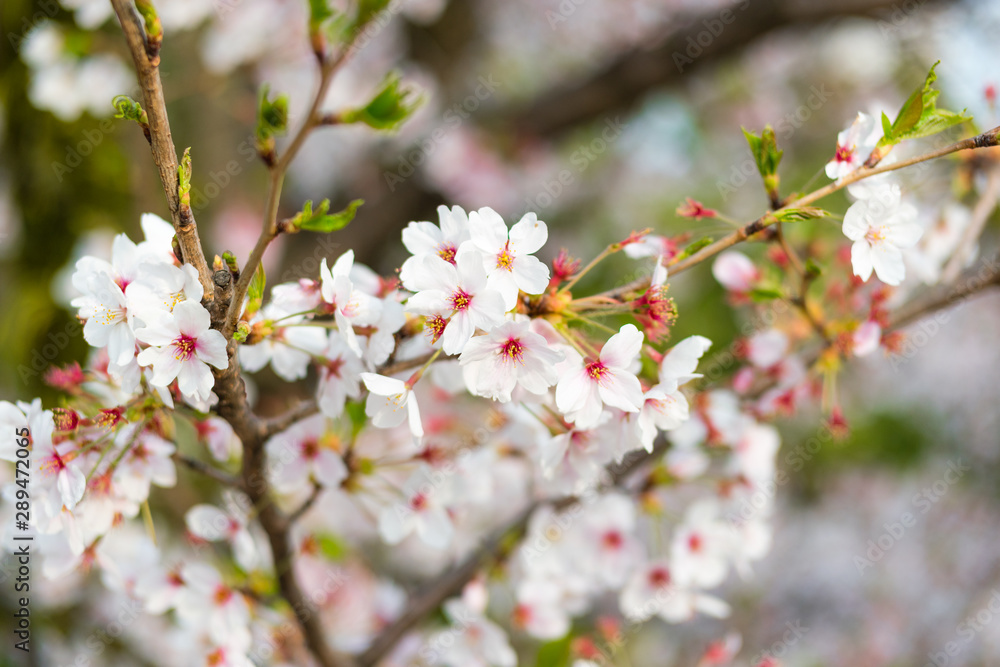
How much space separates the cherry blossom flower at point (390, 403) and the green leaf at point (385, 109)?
0.92 ft

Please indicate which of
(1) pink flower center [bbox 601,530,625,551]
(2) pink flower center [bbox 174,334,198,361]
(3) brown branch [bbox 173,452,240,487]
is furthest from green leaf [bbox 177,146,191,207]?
(1) pink flower center [bbox 601,530,625,551]

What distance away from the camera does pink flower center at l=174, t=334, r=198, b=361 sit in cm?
73

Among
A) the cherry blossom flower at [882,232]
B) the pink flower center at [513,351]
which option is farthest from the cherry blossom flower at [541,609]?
the cherry blossom flower at [882,232]

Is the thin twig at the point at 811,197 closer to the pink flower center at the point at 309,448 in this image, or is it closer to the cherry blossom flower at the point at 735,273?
the cherry blossom flower at the point at 735,273

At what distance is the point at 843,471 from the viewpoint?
3.92 meters

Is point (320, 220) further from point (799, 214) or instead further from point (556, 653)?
point (556, 653)

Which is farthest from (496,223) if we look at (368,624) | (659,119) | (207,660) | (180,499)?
(659,119)

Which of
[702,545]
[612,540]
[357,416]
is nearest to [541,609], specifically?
[612,540]

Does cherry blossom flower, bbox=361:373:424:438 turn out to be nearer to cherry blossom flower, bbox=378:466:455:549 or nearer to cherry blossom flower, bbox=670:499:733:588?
cherry blossom flower, bbox=378:466:455:549

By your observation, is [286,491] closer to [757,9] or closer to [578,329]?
[578,329]

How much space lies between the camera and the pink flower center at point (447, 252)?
32.3 inches

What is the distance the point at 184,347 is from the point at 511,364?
1.19ft

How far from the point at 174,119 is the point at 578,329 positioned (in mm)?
2594

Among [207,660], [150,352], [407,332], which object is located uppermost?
[150,352]
